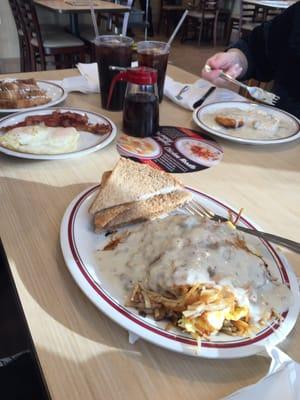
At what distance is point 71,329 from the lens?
0.48 m

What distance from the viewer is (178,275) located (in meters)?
0.50

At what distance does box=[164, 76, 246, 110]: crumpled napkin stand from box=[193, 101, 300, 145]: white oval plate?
2.5 inches

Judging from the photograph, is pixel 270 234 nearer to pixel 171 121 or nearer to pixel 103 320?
pixel 103 320

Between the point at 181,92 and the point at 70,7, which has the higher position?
the point at 70,7

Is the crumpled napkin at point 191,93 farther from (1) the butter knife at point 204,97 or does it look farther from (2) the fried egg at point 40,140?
(2) the fried egg at point 40,140

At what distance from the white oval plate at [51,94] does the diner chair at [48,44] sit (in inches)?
93.4

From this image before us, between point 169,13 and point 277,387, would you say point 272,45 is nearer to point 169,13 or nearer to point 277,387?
point 277,387

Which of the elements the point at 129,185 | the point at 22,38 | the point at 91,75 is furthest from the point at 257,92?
the point at 22,38

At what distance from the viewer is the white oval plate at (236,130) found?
1016 millimetres

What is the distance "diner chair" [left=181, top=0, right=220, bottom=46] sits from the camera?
670 centimetres

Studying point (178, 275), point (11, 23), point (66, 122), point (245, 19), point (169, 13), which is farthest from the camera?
point (169, 13)

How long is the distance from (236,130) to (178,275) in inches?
27.6

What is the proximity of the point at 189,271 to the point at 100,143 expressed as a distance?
521 millimetres

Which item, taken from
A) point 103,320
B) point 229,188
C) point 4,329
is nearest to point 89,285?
point 103,320
